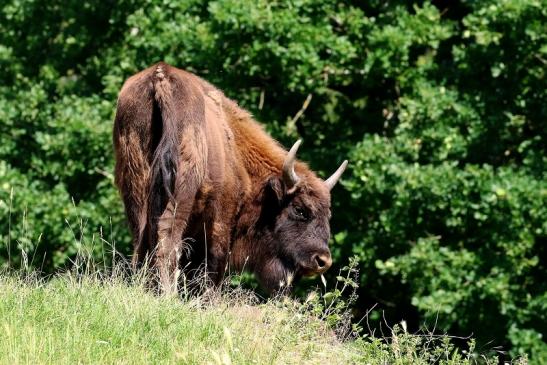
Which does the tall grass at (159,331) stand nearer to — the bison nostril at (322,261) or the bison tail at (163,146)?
the bison tail at (163,146)

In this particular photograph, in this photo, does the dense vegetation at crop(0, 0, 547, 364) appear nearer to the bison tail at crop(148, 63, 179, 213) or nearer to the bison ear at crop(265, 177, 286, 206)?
the bison ear at crop(265, 177, 286, 206)

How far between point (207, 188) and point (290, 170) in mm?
1410

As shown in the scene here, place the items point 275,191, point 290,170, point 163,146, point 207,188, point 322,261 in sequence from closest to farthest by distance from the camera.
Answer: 1. point 163,146
2. point 207,188
3. point 290,170
4. point 275,191
5. point 322,261

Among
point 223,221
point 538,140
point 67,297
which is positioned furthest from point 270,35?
point 67,297

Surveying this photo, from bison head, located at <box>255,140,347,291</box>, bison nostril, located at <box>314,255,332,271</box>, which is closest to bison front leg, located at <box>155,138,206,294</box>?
bison head, located at <box>255,140,347,291</box>

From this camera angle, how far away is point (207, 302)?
6926mm

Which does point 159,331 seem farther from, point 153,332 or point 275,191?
point 275,191

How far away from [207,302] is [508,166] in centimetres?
696

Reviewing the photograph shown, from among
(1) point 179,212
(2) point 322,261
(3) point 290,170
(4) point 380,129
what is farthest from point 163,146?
(4) point 380,129

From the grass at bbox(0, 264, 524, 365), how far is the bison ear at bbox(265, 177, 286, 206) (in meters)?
2.85

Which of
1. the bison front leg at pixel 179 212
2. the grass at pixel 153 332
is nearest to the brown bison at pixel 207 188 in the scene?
the bison front leg at pixel 179 212

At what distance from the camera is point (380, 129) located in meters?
14.2

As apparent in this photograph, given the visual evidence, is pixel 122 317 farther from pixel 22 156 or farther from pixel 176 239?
pixel 22 156

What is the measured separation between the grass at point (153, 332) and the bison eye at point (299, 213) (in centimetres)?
303
